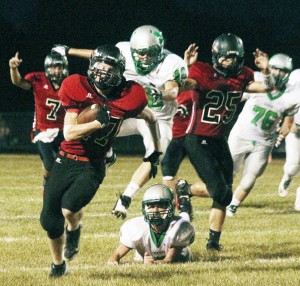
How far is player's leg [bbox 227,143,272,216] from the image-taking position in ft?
31.9

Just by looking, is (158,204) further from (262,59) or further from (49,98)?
(49,98)

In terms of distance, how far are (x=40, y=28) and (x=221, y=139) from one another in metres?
36.7

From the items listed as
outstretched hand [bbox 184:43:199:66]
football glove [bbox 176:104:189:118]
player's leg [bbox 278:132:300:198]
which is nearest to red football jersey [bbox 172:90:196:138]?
football glove [bbox 176:104:189:118]

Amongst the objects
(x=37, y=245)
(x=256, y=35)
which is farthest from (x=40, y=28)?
(x=37, y=245)

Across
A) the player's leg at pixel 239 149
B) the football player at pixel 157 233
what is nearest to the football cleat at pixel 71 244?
the football player at pixel 157 233

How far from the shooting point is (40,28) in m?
42.8

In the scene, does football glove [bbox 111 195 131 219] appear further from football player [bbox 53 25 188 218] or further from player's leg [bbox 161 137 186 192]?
player's leg [bbox 161 137 186 192]

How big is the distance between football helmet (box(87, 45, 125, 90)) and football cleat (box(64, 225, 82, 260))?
127 cm

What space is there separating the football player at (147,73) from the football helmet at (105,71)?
4.13ft

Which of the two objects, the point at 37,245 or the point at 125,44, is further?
the point at 125,44

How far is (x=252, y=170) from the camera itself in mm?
9875

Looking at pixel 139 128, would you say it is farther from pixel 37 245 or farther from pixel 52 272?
pixel 52 272

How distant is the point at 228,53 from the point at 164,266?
1.92 metres

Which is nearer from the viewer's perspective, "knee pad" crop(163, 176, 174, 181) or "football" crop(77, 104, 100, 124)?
"football" crop(77, 104, 100, 124)
